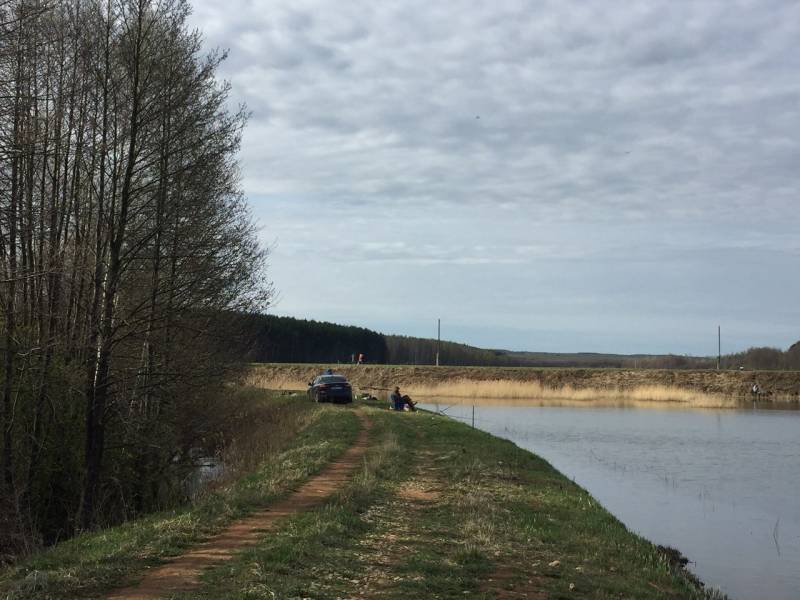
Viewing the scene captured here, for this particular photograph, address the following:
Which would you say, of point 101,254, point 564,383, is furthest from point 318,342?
point 101,254

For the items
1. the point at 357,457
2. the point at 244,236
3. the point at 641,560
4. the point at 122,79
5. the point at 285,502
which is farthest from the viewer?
the point at 244,236

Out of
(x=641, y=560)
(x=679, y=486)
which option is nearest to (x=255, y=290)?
(x=679, y=486)

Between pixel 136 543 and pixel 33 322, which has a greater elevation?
pixel 33 322

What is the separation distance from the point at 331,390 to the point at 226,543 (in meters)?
26.3

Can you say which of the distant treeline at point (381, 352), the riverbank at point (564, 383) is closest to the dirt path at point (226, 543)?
the riverbank at point (564, 383)

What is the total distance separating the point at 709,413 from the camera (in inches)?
1582

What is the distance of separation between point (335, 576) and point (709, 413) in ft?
120

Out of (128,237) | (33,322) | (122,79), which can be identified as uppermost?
(122,79)

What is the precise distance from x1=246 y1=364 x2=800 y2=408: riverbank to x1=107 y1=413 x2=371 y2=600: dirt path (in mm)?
36893

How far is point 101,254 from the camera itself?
13.9 metres

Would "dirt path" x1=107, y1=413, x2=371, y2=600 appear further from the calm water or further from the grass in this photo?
the calm water

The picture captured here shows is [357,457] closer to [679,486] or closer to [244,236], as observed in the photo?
[244,236]

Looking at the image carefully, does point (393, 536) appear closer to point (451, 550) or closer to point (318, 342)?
point (451, 550)

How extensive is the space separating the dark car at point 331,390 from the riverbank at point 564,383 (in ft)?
46.9
